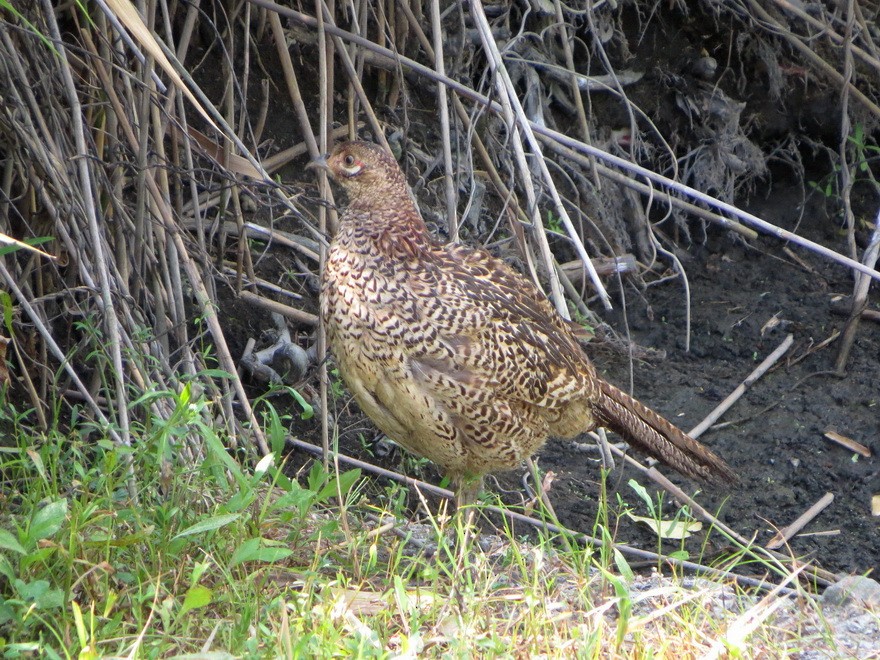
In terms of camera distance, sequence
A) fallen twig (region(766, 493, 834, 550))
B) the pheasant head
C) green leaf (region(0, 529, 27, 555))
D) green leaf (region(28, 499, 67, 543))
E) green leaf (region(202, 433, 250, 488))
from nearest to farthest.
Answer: green leaf (region(0, 529, 27, 555))
green leaf (region(28, 499, 67, 543))
green leaf (region(202, 433, 250, 488))
the pheasant head
fallen twig (region(766, 493, 834, 550))

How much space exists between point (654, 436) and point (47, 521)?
2.09 m

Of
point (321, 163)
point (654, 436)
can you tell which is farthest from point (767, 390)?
point (321, 163)

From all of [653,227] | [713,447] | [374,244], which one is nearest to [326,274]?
[374,244]

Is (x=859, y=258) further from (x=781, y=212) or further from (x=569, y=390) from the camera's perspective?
(x=569, y=390)

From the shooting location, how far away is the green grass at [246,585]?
2297mm

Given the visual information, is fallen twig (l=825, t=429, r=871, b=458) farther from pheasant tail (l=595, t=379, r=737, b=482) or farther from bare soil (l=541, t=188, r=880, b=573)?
pheasant tail (l=595, t=379, r=737, b=482)

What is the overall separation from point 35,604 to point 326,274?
52.6 inches

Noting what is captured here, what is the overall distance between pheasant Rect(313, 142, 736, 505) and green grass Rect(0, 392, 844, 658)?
292mm

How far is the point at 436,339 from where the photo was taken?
307 cm

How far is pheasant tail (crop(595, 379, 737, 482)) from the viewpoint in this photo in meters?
3.69

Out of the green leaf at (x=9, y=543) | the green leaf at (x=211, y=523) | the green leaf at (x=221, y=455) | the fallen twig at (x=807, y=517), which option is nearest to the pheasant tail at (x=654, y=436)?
the fallen twig at (x=807, y=517)

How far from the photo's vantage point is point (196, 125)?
4.28m

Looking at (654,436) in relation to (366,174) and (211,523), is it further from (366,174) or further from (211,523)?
(211,523)

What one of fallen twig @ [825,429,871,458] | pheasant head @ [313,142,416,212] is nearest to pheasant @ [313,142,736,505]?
pheasant head @ [313,142,416,212]
